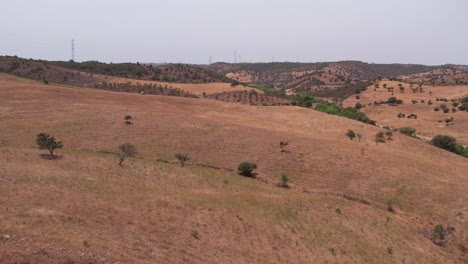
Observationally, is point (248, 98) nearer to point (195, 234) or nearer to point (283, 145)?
point (283, 145)

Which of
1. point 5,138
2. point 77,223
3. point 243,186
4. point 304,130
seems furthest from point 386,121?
point 77,223

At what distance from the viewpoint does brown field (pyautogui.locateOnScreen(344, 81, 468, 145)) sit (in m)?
94.5

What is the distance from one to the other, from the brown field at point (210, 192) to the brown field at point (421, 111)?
41.3 m

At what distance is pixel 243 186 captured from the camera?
36281 mm

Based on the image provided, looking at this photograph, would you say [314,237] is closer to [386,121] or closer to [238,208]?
[238,208]

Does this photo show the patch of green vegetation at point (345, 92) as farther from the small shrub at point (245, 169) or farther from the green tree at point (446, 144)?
the small shrub at point (245, 169)

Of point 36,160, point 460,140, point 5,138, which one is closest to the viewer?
point 36,160

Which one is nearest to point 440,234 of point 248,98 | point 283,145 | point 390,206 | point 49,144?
point 390,206

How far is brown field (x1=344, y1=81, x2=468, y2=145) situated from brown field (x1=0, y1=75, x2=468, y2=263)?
41.3 metres

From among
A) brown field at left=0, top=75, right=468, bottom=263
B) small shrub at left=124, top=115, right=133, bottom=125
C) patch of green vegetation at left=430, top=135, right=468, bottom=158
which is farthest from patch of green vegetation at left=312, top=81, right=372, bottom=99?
small shrub at left=124, top=115, right=133, bottom=125

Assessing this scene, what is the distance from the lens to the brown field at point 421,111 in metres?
94.5

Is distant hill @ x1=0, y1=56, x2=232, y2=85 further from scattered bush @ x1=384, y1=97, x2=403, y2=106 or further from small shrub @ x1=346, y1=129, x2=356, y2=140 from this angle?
small shrub @ x1=346, y1=129, x2=356, y2=140

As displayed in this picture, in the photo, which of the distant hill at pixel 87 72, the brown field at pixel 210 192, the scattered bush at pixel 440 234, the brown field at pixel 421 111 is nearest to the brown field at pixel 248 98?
the brown field at pixel 421 111

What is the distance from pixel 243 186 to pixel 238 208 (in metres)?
6.92
